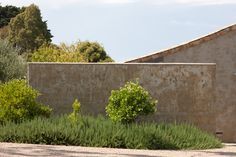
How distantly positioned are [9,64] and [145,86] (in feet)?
43.1

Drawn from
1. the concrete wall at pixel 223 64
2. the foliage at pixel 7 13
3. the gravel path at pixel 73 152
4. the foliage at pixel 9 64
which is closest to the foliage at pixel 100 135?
the gravel path at pixel 73 152

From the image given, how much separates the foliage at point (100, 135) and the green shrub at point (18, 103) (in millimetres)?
645

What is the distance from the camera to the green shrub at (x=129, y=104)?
18.4m

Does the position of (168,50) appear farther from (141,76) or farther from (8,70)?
(8,70)

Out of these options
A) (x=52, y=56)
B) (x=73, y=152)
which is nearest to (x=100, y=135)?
(x=73, y=152)

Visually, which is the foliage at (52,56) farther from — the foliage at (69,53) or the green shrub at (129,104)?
the green shrub at (129,104)

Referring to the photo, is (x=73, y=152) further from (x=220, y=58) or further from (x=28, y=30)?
(x=28, y=30)

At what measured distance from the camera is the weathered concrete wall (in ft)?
65.7

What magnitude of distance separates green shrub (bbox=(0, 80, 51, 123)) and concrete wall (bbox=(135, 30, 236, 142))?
21.2ft

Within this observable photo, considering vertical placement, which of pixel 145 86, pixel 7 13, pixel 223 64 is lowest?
pixel 145 86

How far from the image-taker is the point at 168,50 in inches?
926

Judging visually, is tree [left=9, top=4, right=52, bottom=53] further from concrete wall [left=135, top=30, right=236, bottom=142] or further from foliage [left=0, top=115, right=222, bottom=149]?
foliage [left=0, top=115, right=222, bottom=149]

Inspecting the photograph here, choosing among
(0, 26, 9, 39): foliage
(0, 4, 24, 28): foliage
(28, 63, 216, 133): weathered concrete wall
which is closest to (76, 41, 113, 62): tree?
(0, 26, 9, 39): foliage

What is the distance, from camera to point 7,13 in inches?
2247
